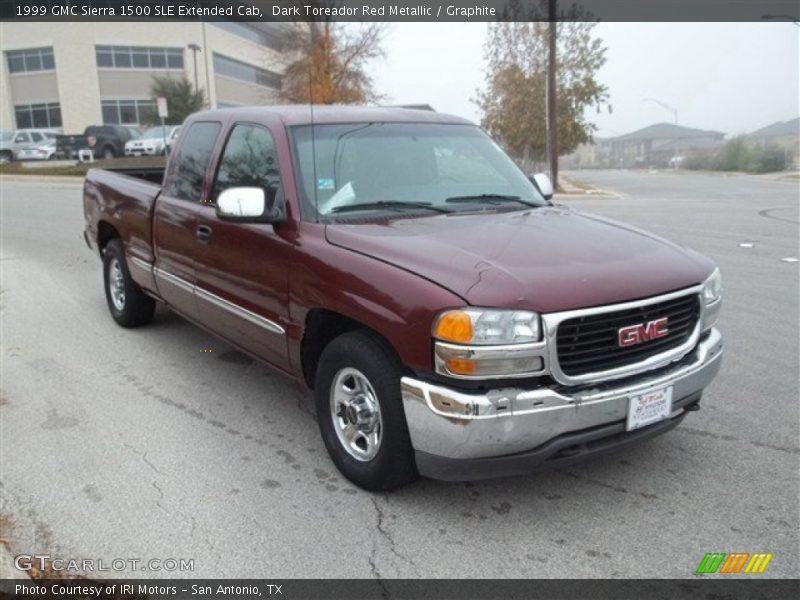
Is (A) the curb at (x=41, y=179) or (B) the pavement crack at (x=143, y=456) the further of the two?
(A) the curb at (x=41, y=179)

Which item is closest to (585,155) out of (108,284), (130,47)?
(130,47)

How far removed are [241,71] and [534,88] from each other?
110 ft

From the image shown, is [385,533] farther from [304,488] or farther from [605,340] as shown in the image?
[605,340]

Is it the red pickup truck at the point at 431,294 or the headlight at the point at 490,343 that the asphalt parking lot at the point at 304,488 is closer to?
the red pickup truck at the point at 431,294

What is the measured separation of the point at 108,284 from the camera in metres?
6.42

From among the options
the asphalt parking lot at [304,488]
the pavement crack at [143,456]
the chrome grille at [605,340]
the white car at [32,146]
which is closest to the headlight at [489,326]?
the chrome grille at [605,340]

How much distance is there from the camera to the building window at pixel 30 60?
5075cm

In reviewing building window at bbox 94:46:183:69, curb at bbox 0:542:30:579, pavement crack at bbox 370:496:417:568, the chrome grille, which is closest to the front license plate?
the chrome grille

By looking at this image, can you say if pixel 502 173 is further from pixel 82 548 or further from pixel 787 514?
pixel 82 548

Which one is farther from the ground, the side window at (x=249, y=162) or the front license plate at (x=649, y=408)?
the side window at (x=249, y=162)

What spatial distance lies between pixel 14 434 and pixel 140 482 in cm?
108

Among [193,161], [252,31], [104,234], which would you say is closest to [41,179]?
[104,234]

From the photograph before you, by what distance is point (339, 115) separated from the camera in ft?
14.0

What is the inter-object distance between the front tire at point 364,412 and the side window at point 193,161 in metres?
1.87
